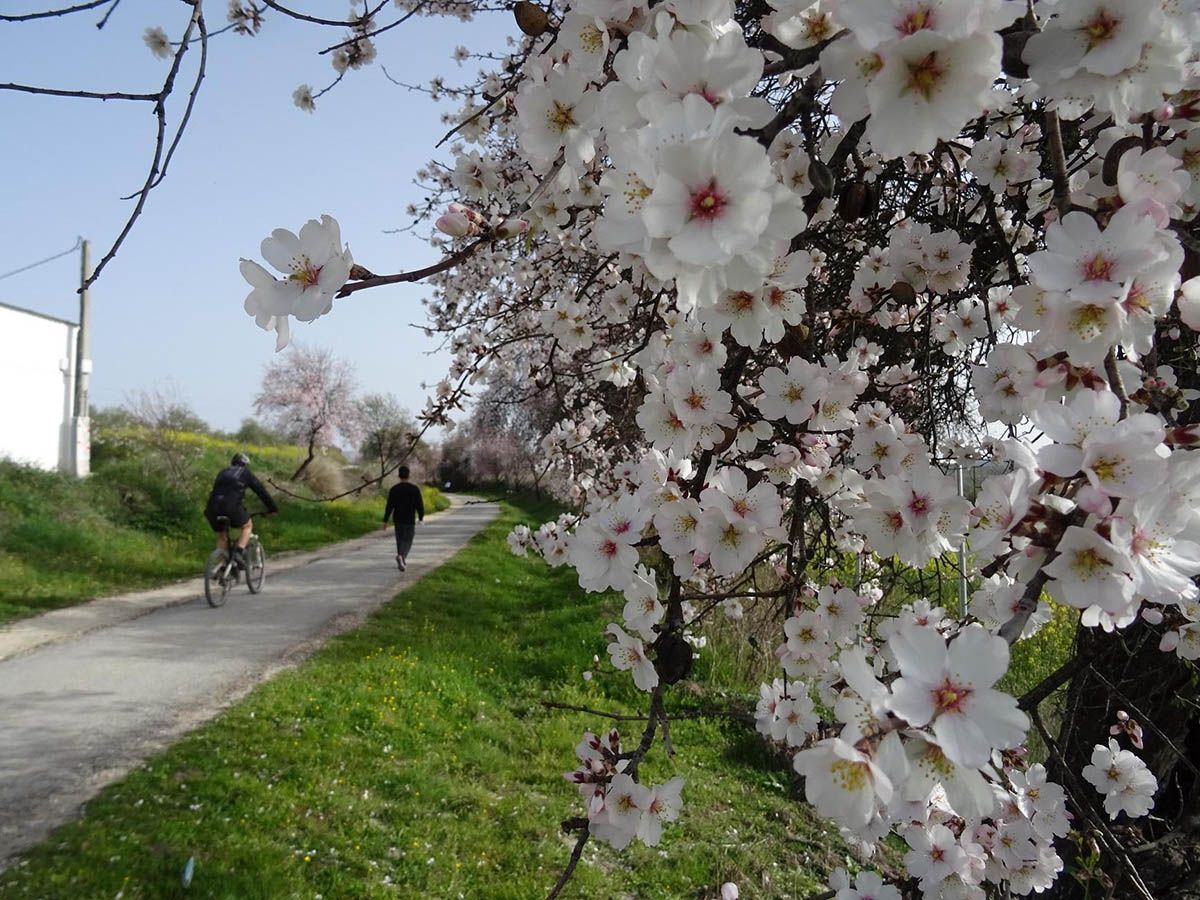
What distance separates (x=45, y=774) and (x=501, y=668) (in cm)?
329

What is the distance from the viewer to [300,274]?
99 centimetres

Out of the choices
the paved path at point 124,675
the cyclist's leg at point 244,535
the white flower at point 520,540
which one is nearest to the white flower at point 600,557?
the white flower at point 520,540

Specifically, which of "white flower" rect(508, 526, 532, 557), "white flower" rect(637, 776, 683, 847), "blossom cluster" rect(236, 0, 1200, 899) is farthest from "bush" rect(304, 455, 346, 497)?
"blossom cluster" rect(236, 0, 1200, 899)

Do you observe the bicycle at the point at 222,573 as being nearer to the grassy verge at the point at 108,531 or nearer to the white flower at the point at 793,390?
the grassy verge at the point at 108,531

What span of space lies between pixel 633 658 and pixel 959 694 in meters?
1.05

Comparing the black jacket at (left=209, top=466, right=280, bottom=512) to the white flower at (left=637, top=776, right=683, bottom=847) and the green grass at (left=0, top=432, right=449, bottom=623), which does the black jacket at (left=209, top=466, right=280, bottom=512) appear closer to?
the green grass at (left=0, top=432, right=449, bottom=623)

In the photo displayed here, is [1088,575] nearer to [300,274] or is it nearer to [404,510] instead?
[300,274]

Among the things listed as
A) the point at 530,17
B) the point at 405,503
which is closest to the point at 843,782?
the point at 530,17

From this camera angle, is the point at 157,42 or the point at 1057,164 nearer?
the point at 1057,164

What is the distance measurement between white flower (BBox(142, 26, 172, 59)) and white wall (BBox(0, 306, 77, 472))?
462 inches

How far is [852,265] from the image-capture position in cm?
257

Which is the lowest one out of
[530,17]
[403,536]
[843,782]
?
[403,536]

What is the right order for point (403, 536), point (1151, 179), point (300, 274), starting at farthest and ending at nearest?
point (403, 536) < point (300, 274) < point (1151, 179)

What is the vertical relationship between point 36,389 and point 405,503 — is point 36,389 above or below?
above
